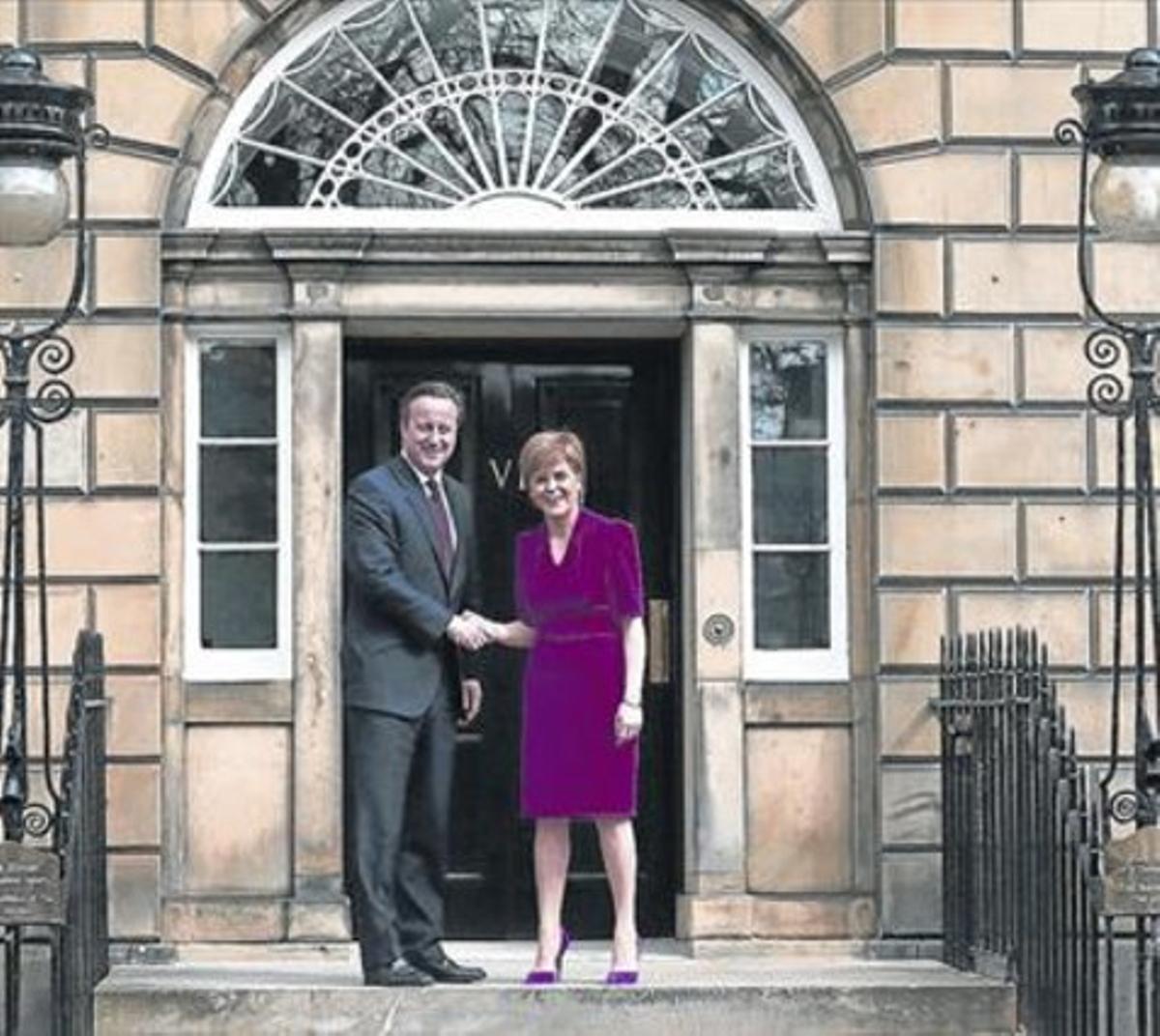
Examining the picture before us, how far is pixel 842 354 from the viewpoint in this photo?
12688mm

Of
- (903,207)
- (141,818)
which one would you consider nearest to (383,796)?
(141,818)

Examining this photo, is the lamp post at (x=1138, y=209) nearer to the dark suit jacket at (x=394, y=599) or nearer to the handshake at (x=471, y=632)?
the handshake at (x=471, y=632)

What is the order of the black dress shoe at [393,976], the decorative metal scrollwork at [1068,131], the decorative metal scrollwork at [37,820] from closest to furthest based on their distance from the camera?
the black dress shoe at [393,976] < the decorative metal scrollwork at [37,820] < the decorative metal scrollwork at [1068,131]

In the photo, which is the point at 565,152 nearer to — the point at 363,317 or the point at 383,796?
the point at 363,317

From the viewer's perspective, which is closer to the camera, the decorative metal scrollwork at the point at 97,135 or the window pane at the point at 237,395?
the decorative metal scrollwork at the point at 97,135

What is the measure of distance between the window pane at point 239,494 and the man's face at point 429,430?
6.77 feet

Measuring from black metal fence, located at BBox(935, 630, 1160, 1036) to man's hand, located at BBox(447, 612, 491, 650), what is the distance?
1.84m

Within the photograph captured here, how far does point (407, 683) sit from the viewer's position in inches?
414

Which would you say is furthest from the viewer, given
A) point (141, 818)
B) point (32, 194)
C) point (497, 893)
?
point (497, 893)

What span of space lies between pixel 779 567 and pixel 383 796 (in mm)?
2794

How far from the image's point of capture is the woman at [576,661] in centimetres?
1043

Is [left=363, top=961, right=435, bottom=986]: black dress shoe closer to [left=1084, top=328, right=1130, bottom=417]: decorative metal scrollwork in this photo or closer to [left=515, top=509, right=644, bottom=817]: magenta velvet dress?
[left=515, top=509, right=644, bottom=817]: magenta velvet dress

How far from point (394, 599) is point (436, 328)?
2.54 metres

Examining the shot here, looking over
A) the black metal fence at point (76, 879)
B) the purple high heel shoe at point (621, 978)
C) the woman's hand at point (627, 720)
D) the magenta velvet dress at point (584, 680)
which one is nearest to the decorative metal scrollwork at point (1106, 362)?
the magenta velvet dress at point (584, 680)
